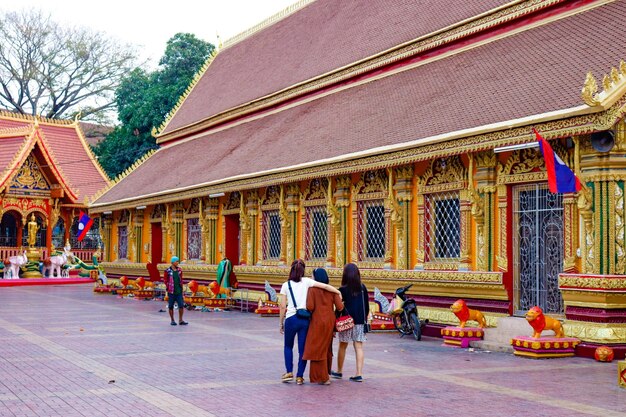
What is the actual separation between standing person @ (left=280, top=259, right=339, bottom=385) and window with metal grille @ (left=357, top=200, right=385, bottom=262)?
734cm

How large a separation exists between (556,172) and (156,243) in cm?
1960

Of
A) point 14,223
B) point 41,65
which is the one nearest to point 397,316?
point 14,223

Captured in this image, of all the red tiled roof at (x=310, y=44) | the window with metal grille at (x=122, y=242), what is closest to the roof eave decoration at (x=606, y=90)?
the red tiled roof at (x=310, y=44)

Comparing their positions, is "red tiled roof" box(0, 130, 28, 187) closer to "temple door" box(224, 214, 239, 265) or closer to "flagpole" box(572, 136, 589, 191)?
"temple door" box(224, 214, 239, 265)

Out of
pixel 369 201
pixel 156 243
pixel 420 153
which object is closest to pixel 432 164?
pixel 420 153

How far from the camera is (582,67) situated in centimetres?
1359

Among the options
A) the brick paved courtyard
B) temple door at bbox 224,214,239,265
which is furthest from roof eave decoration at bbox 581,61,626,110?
temple door at bbox 224,214,239,265

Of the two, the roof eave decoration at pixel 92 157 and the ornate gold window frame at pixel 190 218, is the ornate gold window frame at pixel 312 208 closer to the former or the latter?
the ornate gold window frame at pixel 190 218

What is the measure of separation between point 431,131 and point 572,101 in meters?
3.27

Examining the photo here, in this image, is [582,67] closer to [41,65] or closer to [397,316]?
[397,316]

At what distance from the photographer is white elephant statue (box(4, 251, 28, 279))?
3803cm

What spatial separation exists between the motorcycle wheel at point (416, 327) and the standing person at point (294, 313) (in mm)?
5137

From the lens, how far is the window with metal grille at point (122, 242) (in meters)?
31.9

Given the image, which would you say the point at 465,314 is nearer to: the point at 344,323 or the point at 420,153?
the point at 420,153
